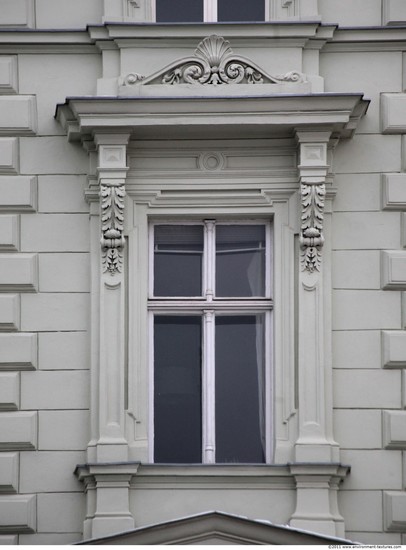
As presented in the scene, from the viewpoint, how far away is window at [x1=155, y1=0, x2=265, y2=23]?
1656 cm

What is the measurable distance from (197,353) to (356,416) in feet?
4.31

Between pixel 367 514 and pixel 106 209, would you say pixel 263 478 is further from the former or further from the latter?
pixel 106 209

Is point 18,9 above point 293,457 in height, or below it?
above

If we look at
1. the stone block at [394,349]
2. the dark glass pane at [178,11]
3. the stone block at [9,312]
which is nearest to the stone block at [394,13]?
the dark glass pane at [178,11]

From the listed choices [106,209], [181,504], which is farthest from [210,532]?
[106,209]

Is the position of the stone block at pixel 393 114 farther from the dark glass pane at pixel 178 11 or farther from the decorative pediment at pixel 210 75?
the dark glass pane at pixel 178 11

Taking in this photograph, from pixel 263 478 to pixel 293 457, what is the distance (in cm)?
28

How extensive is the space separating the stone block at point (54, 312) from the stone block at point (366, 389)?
197 cm

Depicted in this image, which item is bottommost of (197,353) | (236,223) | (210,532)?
(210,532)

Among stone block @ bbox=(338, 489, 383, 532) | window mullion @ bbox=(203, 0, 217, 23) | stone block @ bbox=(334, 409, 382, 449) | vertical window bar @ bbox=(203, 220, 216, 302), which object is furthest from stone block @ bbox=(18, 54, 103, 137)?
stone block @ bbox=(338, 489, 383, 532)

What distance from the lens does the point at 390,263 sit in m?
16.1

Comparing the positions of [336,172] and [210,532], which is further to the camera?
[336,172]

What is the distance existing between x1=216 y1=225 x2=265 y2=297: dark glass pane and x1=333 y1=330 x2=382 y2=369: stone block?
0.76 metres

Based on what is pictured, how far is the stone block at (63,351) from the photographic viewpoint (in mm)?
16000
